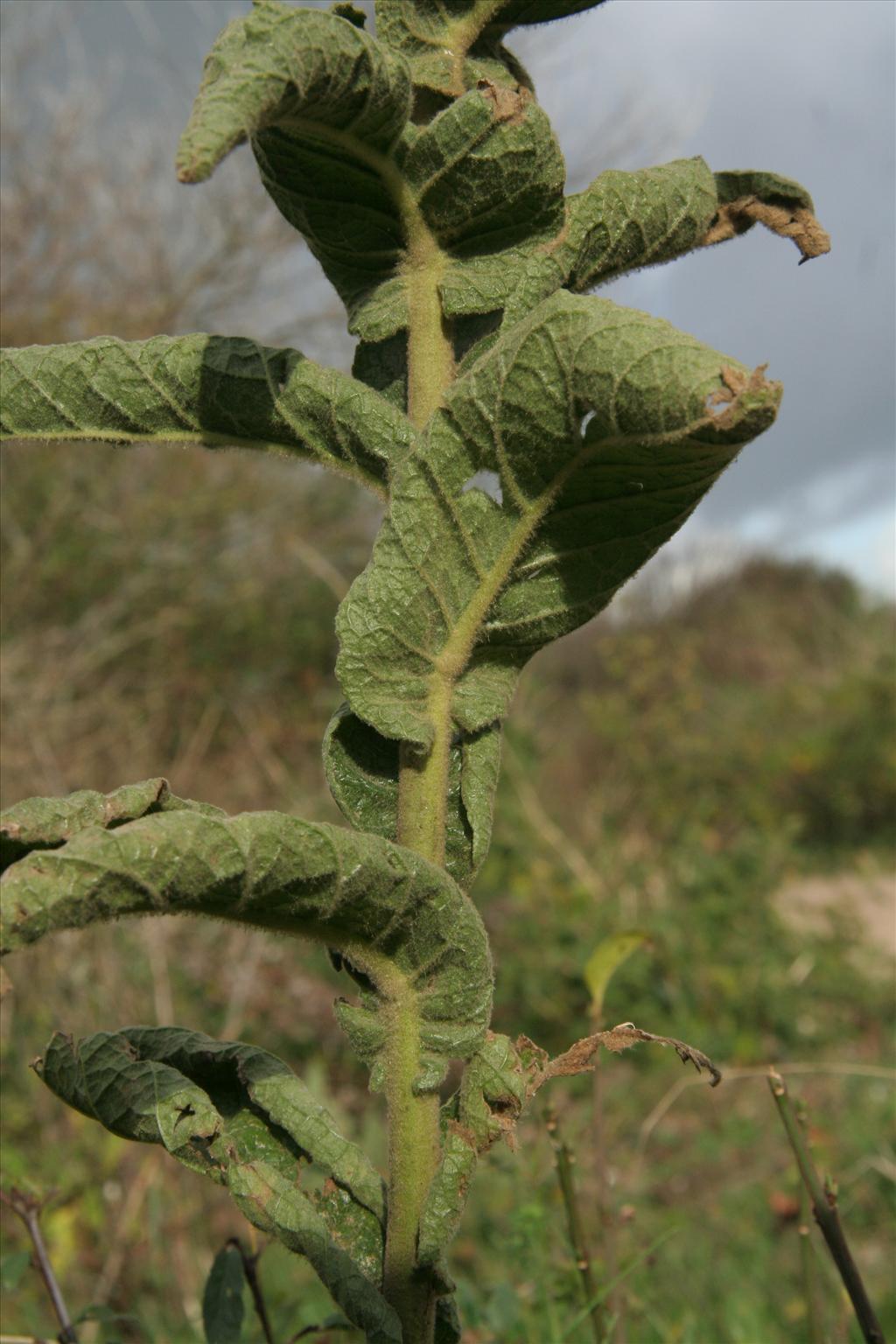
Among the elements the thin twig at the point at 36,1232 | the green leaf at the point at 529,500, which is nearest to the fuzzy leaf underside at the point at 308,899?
the green leaf at the point at 529,500

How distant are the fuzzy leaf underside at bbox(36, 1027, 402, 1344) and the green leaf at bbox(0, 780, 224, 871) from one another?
23 cm

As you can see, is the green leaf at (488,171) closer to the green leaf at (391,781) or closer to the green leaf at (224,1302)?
the green leaf at (391,781)

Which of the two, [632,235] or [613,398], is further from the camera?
[632,235]

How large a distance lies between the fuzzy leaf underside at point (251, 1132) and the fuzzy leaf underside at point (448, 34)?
864mm

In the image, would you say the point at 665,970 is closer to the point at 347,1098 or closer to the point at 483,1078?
the point at 347,1098

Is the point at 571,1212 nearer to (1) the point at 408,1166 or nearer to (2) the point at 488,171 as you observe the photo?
(1) the point at 408,1166

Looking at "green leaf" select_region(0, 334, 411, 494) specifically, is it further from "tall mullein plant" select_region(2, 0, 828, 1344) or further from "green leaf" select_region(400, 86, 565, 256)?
"green leaf" select_region(400, 86, 565, 256)

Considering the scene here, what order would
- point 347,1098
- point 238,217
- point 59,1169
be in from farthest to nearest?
point 238,217
point 347,1098
point 59,1169

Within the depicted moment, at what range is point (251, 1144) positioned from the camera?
2.99ft

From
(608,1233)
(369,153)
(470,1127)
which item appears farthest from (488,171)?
(608,1233)

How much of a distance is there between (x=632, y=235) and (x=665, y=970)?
4.77 metres

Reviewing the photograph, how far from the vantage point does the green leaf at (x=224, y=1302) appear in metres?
1.09

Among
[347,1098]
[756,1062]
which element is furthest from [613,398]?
[756,1062]

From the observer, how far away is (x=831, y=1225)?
1.10 meters
